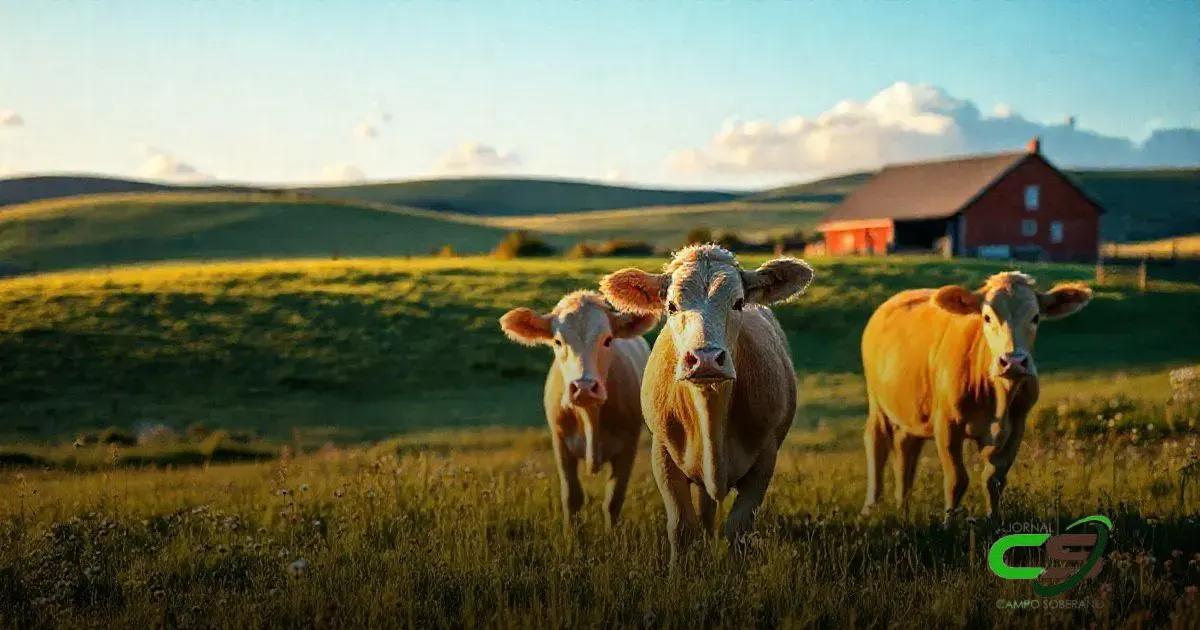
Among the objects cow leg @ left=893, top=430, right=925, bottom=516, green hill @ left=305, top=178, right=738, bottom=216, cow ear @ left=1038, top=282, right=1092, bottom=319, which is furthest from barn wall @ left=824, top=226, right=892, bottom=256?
green hill @ left=305, top=178, right=738, bottom=216

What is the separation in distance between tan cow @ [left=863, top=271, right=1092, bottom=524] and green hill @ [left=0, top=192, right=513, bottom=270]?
68.6 m

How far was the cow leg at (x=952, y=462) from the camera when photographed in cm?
930

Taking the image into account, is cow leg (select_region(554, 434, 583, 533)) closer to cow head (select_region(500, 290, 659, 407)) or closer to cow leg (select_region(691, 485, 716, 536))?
cow head (select_region(500, 290, 659, 407))

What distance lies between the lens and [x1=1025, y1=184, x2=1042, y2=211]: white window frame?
62.1 metres

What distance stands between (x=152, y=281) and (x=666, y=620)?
3761 cm

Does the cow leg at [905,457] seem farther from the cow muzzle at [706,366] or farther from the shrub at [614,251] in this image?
the shrub at [614,251]

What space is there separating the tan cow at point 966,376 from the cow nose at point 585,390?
2.72 metres

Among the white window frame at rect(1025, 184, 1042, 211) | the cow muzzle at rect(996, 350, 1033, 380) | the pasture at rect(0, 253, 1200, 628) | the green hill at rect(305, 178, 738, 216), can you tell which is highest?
the green hill at rect(305, 178, 738, 216)

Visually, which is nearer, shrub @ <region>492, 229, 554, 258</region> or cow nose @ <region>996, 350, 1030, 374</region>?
cow nose @ <region>996, 350, 1030, 374</region>

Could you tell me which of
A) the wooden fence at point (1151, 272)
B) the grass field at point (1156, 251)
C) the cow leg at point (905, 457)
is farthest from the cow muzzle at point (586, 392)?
the grass field at point (1156, 251)

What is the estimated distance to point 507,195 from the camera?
183125 millimetres

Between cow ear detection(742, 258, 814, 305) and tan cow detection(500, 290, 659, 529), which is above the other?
cow ear detection(742, 258, 814, 305)

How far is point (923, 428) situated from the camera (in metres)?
10.2

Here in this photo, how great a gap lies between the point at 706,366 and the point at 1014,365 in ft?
13.8
